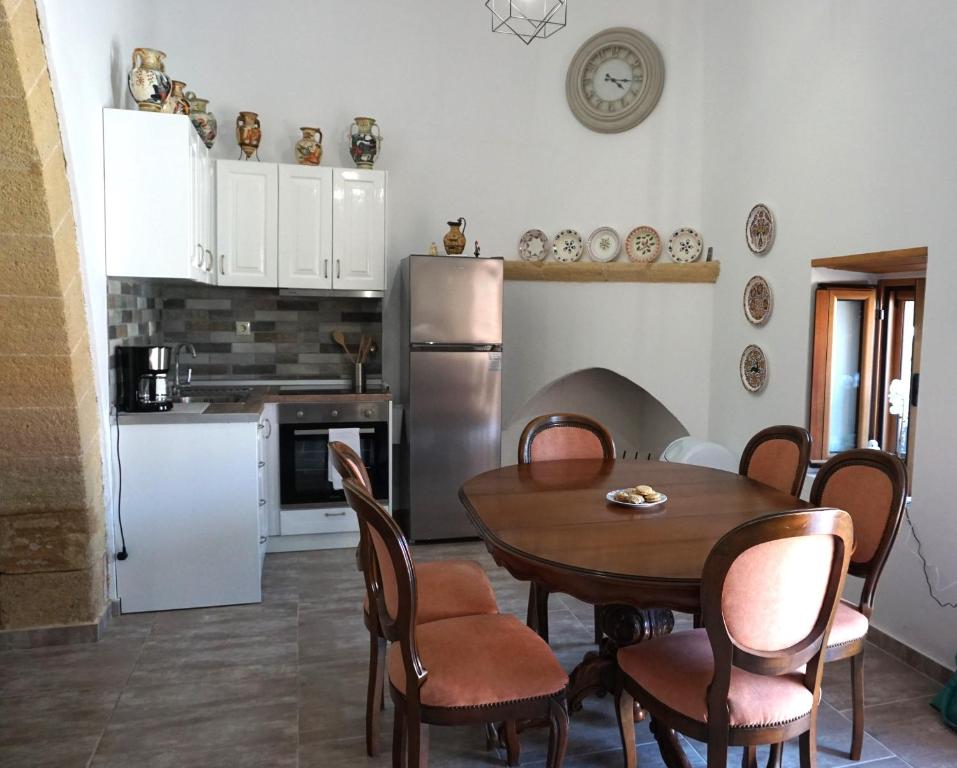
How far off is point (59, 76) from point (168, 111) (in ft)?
2.61

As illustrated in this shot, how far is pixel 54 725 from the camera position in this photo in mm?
2457

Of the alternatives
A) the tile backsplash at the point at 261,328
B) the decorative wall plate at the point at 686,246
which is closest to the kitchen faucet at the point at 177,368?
the tile backsplash at the point at 261,328

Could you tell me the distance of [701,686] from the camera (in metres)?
1.82

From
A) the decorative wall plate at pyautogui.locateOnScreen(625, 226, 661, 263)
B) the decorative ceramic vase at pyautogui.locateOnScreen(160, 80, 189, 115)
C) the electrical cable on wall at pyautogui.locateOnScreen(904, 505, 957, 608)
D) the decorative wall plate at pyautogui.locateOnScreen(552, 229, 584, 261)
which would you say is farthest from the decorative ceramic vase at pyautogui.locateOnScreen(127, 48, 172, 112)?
the electrical cable on wall at pyautogui.locateOnScreen(904, 505, 957, 608)

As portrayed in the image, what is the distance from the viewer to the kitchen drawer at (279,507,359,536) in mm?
4133

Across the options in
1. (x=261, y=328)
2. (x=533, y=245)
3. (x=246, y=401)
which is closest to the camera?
(x=246, y=401)

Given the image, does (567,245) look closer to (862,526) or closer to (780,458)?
(780,458)

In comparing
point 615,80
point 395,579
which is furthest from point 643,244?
point 395,579

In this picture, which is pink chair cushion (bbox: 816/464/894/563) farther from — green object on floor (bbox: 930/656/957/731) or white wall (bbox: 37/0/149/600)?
white wall (bbox: 37/0/149/600)

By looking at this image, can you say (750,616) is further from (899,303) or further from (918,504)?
(899,303)

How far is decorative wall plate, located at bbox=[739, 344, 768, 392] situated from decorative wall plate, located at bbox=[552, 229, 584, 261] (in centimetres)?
118

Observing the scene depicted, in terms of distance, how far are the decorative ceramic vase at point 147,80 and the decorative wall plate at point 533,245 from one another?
2.24 m

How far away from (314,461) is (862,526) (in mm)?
2723

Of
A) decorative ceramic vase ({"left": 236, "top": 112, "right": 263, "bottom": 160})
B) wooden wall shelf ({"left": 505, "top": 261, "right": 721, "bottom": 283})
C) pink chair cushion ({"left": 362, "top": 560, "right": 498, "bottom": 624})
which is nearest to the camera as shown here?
pink chair cushion ({"left": 362, "top": 560, "right": 498, "bottom": 624})
